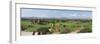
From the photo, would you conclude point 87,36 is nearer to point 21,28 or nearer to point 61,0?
point 61,0

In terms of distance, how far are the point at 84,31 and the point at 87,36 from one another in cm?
6

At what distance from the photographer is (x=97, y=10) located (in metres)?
1.67

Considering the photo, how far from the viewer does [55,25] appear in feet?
4.99

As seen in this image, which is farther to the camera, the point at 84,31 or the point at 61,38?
the point at 84,31

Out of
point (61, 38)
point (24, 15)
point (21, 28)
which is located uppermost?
point (24, 15)

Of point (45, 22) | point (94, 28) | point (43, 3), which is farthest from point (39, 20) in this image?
point (94, 28)

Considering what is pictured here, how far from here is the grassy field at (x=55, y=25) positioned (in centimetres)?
143

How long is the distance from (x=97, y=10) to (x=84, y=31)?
283mm

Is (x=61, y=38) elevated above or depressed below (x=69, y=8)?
below

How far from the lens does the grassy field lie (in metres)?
1.43

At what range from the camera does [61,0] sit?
154cm
